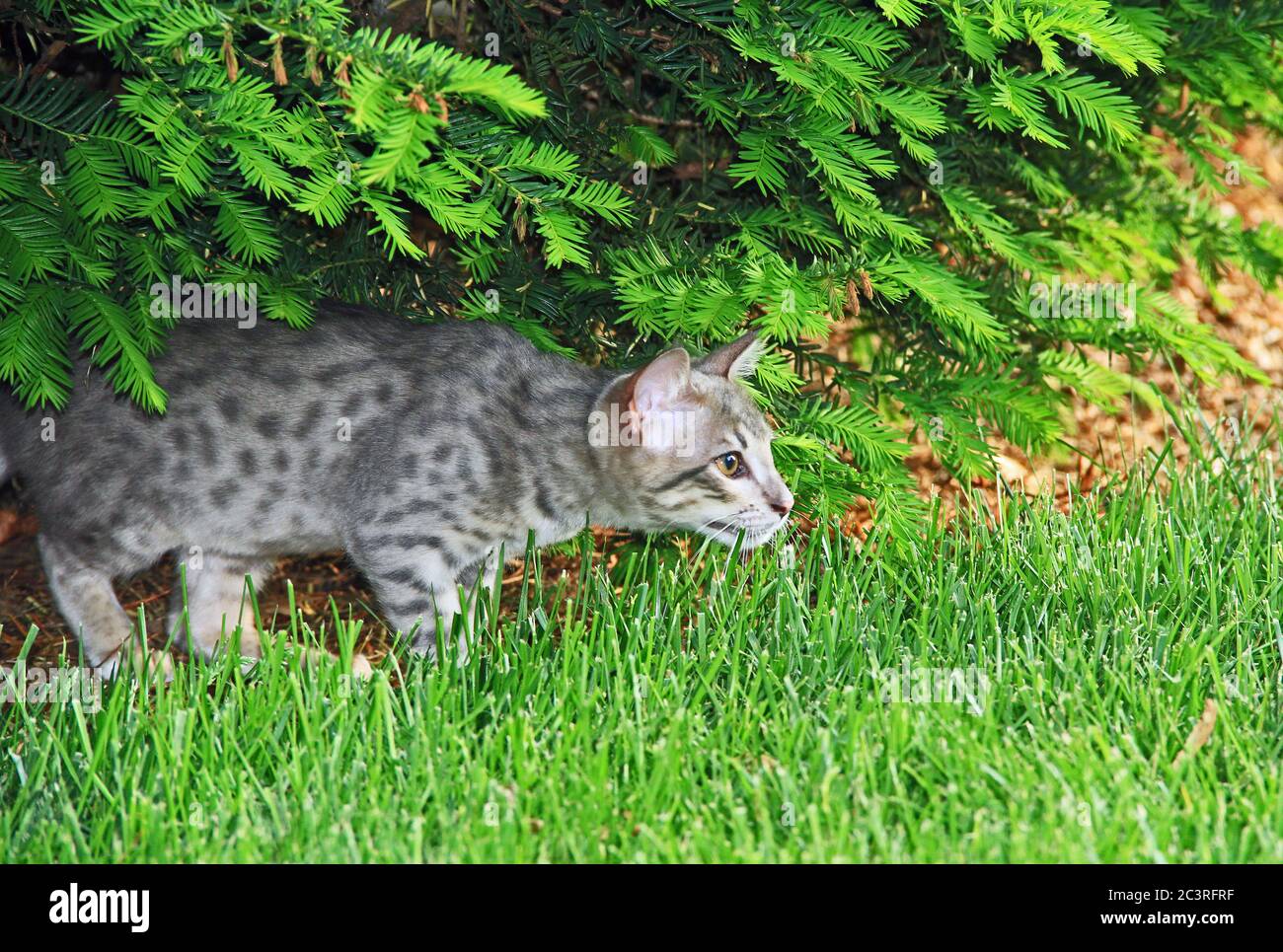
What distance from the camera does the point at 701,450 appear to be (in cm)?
452

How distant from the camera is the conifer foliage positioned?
3.66m

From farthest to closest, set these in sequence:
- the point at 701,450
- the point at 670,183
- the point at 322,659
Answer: the point at 670,183 < the point at 701,450 < the point at 322,659

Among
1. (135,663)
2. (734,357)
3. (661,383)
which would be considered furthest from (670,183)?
(135,663)

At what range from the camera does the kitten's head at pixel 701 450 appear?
4.46 m

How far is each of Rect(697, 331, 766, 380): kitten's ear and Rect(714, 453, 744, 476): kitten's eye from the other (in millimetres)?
273

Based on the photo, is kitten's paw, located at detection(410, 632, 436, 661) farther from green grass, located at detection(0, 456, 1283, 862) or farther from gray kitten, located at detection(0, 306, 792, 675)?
green grass, located at detection(0, 456, 1283, 862)

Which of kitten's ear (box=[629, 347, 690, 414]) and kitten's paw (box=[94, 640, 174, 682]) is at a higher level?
kitten's ear (box=[629, 347, 690, 414])

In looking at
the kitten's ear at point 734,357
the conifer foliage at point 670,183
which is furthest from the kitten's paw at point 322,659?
the kitten's ear at point 734,357

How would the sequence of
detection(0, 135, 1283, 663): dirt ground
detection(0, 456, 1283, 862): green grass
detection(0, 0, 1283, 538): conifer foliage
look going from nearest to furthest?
detection(0, 456, 1283, 862): green grass, detection(0, 0, 1283, 538): conifer foliage, detection(0, 135, 1283, 663): dirt ground

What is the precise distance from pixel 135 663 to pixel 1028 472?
385 cm

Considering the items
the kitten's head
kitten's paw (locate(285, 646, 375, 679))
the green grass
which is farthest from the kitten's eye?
kitten's paw (locate(285, 646, 375, 679))

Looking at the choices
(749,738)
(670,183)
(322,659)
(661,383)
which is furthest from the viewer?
(670,183)

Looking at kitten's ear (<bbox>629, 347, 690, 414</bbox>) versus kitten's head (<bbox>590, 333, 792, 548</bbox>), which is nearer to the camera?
kitten's ear (<bbox>629, 347, 690, 414</bbox>)

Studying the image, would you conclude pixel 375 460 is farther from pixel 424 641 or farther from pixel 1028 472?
pixel 1028 472
